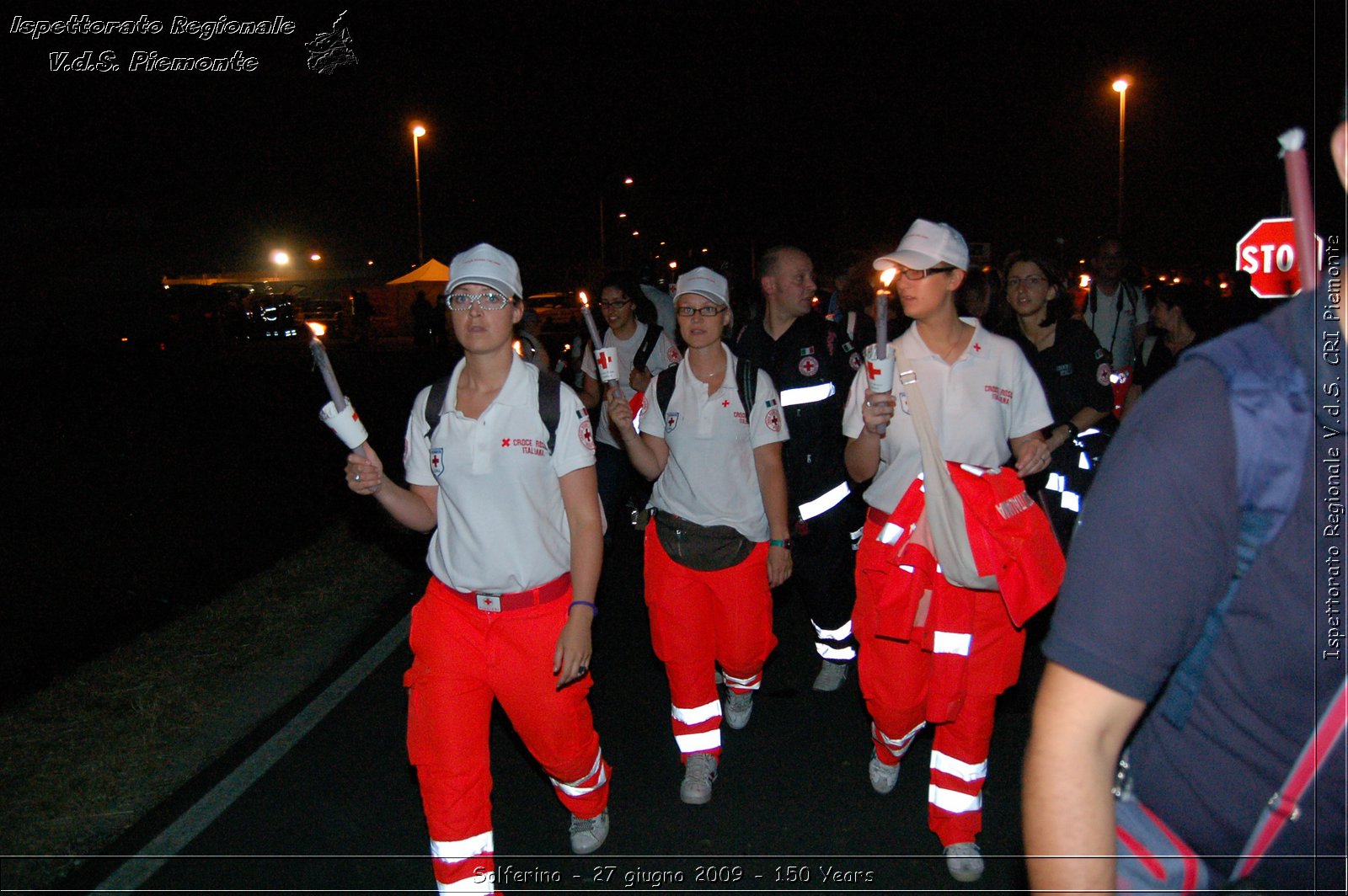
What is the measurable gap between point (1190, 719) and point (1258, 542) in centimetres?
31

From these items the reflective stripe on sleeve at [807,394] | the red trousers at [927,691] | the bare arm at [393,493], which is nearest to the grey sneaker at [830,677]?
the reflective stripe on sleeve at [807,394]

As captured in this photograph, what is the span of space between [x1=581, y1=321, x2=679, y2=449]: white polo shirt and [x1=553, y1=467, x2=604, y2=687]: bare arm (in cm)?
308

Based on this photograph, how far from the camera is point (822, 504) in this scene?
5.64 meters

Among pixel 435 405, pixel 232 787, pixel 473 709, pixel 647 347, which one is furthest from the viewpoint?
pixel 647 347

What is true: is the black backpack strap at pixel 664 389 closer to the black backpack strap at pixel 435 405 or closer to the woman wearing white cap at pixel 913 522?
the woman wearing white cap at pixel 913 522

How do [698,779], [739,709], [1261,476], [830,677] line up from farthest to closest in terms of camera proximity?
[830,677] < [739,709] < [698,779] < [1261,476]

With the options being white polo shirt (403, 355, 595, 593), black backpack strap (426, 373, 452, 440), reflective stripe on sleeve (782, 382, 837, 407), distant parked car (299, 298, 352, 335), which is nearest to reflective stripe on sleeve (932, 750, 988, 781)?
white polo shirt (403, 355, 595, 593)

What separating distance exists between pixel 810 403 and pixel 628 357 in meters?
1.94

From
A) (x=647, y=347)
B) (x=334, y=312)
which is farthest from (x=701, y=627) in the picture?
(x=334, y=312)

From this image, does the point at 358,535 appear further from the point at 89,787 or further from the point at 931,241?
the point at 931,241

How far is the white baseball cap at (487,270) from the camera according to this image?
12.1 ft

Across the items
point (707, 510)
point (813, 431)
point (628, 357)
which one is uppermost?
point (628, 357)

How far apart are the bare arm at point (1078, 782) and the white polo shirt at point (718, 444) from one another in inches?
129

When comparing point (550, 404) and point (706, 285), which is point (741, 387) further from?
point (550, 404)
